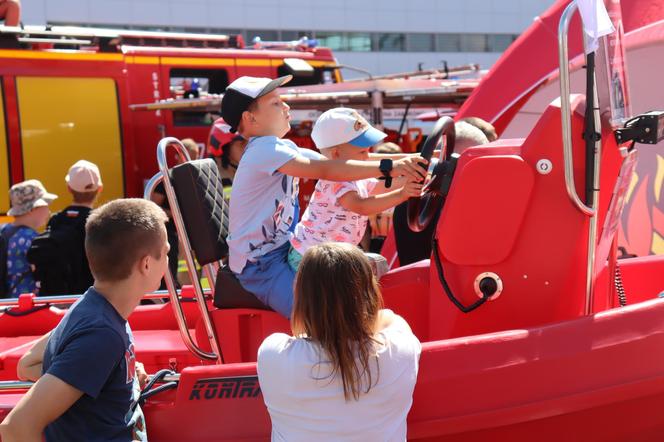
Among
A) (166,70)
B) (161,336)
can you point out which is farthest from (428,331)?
(166,70)

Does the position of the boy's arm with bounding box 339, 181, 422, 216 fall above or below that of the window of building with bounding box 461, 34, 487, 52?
below

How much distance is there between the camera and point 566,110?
8.59 ft

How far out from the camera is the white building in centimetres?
2616

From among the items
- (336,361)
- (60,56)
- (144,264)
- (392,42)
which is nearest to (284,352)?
(336,361)

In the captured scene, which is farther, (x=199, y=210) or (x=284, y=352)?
(x=199, y=210)

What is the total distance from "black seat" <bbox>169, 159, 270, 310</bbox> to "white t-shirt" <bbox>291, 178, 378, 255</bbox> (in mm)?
319

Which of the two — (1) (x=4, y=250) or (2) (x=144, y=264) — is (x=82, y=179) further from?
(2) (x=144, y=264)

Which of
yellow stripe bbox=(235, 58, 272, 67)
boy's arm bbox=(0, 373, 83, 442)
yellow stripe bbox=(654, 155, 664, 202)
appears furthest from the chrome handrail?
yellow stripe bbox=(235, 58, 272, 67)

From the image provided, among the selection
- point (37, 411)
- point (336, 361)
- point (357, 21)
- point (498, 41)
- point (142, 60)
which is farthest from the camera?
point (498, 41)

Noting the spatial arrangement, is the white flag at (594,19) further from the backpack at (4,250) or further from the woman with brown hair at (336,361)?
the backpack at (4,250)

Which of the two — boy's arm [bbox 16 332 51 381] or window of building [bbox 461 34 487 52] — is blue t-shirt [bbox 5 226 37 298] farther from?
window of building [bbox 461 34 487 52]

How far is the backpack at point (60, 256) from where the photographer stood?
203 inches

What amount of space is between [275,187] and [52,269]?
2525 mm

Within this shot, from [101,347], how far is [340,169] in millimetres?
1113
